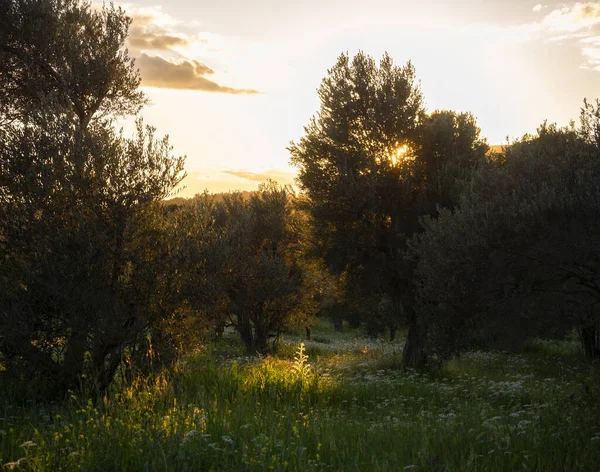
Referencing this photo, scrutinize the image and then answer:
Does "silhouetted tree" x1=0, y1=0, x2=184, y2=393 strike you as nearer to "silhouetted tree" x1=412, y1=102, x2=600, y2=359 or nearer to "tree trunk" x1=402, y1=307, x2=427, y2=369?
"silhouetted tree" x1=412, y1=102, x2=600, y2=359

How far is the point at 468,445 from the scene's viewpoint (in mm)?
7477

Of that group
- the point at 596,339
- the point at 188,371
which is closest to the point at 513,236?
the point at 188,371

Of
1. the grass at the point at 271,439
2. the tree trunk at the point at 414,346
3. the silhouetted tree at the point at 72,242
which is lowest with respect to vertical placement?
the tree trunk at the point at 414,346

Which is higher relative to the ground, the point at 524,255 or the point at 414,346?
the point at 524,255

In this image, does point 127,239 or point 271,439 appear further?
point 127,239

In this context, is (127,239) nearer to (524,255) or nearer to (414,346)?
(524,255)

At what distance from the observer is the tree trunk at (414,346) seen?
68.7 ft

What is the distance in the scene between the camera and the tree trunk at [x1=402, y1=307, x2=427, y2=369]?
68.7ft

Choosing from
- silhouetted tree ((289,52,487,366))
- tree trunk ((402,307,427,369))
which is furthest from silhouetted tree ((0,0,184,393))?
tree trunk ((402,307,427,369))

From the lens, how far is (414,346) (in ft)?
70.3

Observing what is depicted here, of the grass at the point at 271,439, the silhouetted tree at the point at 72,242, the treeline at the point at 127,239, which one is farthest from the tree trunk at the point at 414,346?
the silhouetted tree at the point at 72,242

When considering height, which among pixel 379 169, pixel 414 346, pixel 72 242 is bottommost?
pixel 414 346

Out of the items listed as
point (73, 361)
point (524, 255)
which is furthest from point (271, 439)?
point (524, 255)

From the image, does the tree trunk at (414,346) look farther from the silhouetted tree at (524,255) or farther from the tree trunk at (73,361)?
the tree trunk at (73,361)
